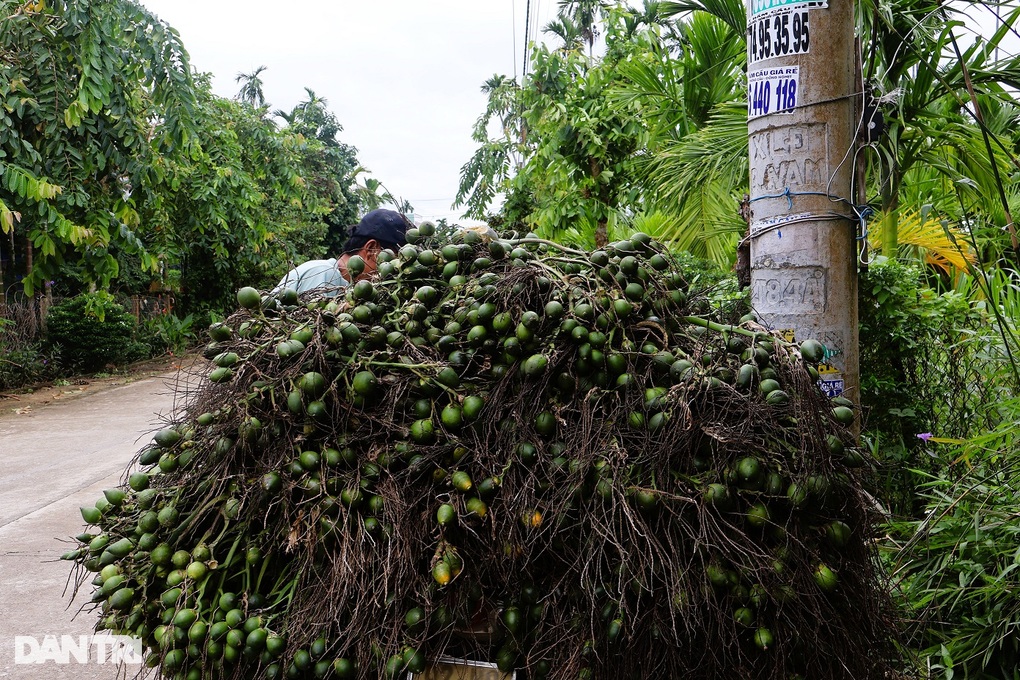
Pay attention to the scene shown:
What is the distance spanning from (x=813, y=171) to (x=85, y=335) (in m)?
12.4

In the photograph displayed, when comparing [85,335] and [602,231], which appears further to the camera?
[85,335]

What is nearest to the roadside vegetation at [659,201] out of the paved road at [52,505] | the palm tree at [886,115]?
the palm tree at [886,115]

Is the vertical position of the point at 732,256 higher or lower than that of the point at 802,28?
lower

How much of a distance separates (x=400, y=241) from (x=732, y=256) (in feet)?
10.2

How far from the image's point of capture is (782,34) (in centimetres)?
232

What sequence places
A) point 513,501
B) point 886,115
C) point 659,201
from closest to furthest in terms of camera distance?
point 513,501
point 886,115
point 659,201

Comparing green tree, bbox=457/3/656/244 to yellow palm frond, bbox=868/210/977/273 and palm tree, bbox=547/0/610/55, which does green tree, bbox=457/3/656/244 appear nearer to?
yellow palm frond, bbox=868/210/977/273

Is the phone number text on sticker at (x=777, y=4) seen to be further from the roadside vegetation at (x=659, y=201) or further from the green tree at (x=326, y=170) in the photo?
the green tree at (x=326, y=170)

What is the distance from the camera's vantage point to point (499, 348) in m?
1.82

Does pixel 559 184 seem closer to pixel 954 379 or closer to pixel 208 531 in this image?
pixel 954 379

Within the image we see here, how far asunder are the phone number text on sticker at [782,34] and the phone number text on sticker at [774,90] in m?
0.05

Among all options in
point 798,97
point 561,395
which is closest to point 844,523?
point 561,395

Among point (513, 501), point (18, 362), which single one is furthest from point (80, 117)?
point (513, 501)

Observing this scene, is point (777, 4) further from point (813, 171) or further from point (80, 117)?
point (80, 117)
